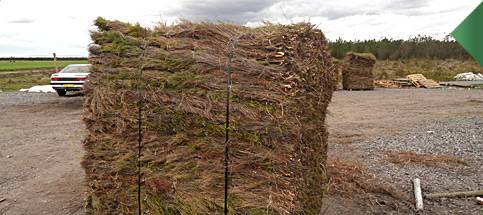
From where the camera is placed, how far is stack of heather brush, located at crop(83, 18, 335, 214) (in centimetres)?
332

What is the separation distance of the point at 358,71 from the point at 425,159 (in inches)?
662

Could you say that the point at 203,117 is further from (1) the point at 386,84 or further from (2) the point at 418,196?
(1) the point at 386,84

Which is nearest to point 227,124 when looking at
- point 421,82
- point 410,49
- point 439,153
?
point 439,153

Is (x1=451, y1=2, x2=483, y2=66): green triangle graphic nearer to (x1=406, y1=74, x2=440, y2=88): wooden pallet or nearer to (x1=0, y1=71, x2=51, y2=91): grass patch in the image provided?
(x1=406, y1=74, x2=440, y2=88): wooden pallet

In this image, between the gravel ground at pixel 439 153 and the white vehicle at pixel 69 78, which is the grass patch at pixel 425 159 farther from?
the white vehicle at pixel 69 78

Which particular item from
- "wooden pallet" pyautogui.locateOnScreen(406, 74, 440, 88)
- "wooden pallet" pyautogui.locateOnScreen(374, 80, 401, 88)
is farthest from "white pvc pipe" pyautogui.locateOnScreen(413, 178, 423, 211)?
"wooden pallet" pyautogui.locateOnScreen(406, 74, 440, 88)

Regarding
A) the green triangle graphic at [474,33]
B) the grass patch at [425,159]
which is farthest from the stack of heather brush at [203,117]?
the grass patch at [425,159]

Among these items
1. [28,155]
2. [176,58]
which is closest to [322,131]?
[176,58]

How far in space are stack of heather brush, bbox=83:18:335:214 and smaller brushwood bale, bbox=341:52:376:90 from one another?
20210 mm

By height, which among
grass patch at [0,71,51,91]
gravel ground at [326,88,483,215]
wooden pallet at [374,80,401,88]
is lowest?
grass patch at [0,71,51,91]

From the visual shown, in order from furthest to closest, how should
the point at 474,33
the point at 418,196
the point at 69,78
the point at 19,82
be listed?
the point at 19,82
the point at 69,78
the point at 418,196
the point at 474,33

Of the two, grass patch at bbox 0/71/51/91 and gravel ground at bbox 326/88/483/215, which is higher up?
gravel ground at bbox 326/88/483/215

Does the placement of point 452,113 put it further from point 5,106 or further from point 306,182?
point 5,106

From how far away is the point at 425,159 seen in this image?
291 inches
